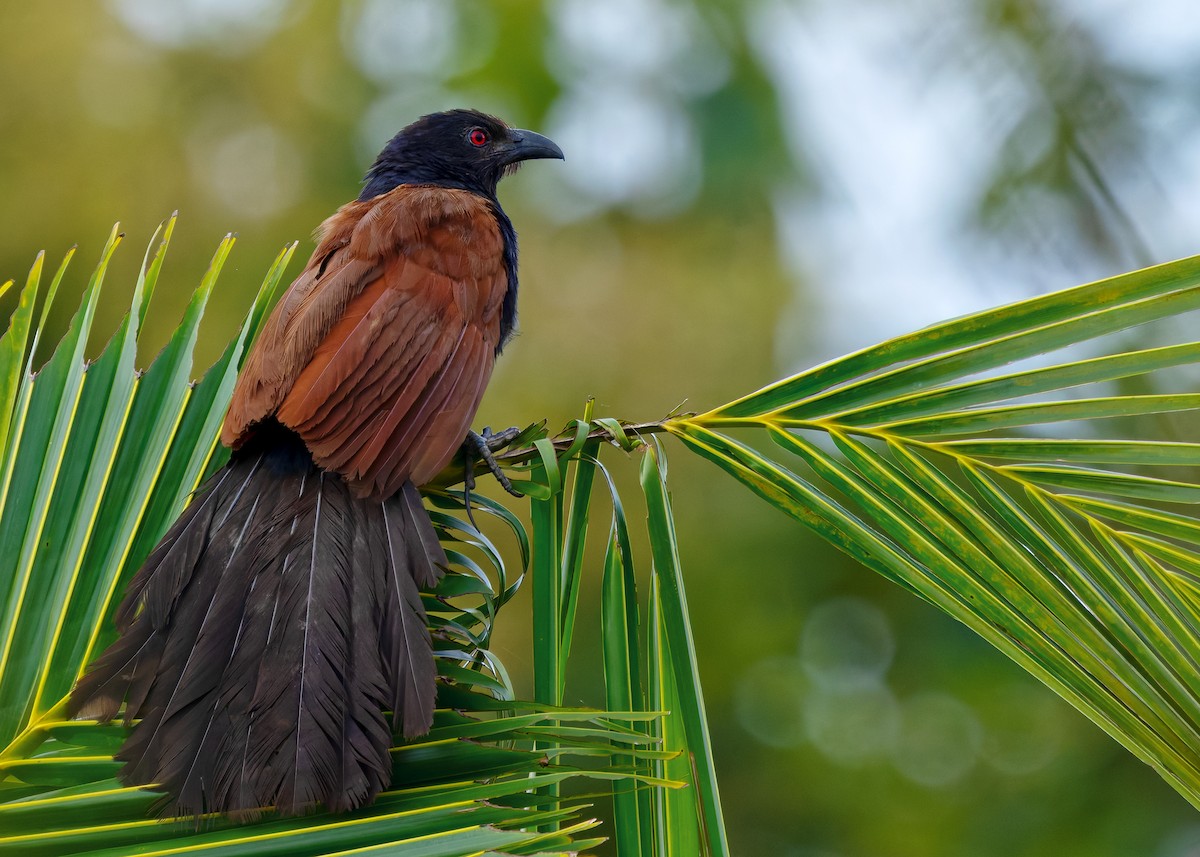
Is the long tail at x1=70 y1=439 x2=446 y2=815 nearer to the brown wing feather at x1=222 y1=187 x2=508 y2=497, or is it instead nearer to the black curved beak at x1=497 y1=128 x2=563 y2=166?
the brown wing feather at x1=222 y1=187 x2=508 y2=497

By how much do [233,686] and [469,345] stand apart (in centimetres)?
86

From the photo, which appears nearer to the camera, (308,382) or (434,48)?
(308,382)

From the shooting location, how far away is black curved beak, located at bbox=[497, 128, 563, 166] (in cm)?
306

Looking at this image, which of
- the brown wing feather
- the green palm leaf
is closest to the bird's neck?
the brown wing feather

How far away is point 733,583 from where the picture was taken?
5.85 metres

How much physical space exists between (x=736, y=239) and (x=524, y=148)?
4.04 metres

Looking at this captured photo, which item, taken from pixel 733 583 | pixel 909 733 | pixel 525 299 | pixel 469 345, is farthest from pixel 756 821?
pixel 469 345

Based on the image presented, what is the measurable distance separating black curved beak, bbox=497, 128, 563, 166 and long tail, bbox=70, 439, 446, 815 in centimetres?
192

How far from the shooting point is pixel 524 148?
3074 mm

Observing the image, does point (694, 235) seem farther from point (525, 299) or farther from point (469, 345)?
→ point (469, 345)

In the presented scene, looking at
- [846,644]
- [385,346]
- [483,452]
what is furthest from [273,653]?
[846,644]

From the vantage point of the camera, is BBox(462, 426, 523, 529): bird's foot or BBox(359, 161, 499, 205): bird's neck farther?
BBox(359, 161, 499, 205): bird's neck

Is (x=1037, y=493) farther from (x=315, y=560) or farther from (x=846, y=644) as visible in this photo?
(x=846, y=644)

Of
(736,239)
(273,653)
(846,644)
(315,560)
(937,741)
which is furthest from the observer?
(736,239)
